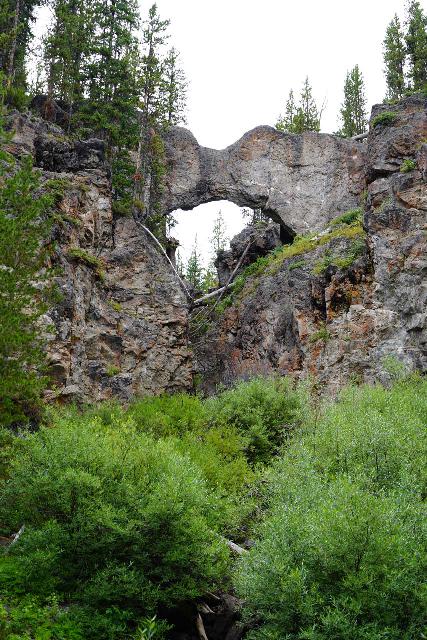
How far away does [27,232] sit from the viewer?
1698cm

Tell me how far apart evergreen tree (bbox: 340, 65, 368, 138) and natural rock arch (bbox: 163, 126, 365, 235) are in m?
10.6

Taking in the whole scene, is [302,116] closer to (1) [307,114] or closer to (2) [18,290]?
(1) [307,114]

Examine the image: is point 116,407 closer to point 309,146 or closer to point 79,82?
point 79,82

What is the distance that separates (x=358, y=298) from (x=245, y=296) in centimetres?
892

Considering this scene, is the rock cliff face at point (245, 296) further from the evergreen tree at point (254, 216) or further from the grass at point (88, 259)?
the evergreen tree at point (254, 216)

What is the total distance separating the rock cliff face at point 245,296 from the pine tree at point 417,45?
13.3 metres

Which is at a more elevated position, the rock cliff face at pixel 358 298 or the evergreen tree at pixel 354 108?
the evergreen tree at pixel 354 108

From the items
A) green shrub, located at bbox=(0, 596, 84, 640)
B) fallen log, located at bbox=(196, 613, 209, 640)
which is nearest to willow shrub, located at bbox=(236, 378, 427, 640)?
fallen log, located at bbox=(196, 613, 209, 640)

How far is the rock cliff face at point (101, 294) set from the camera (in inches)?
1029

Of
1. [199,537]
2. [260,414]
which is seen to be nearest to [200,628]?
[199,537]

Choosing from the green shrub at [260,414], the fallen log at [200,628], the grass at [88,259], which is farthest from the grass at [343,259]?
the fallen log at [200,628]

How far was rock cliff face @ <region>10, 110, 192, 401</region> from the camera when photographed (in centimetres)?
2612

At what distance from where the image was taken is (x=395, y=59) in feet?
154

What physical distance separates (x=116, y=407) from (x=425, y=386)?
36.2 ft
